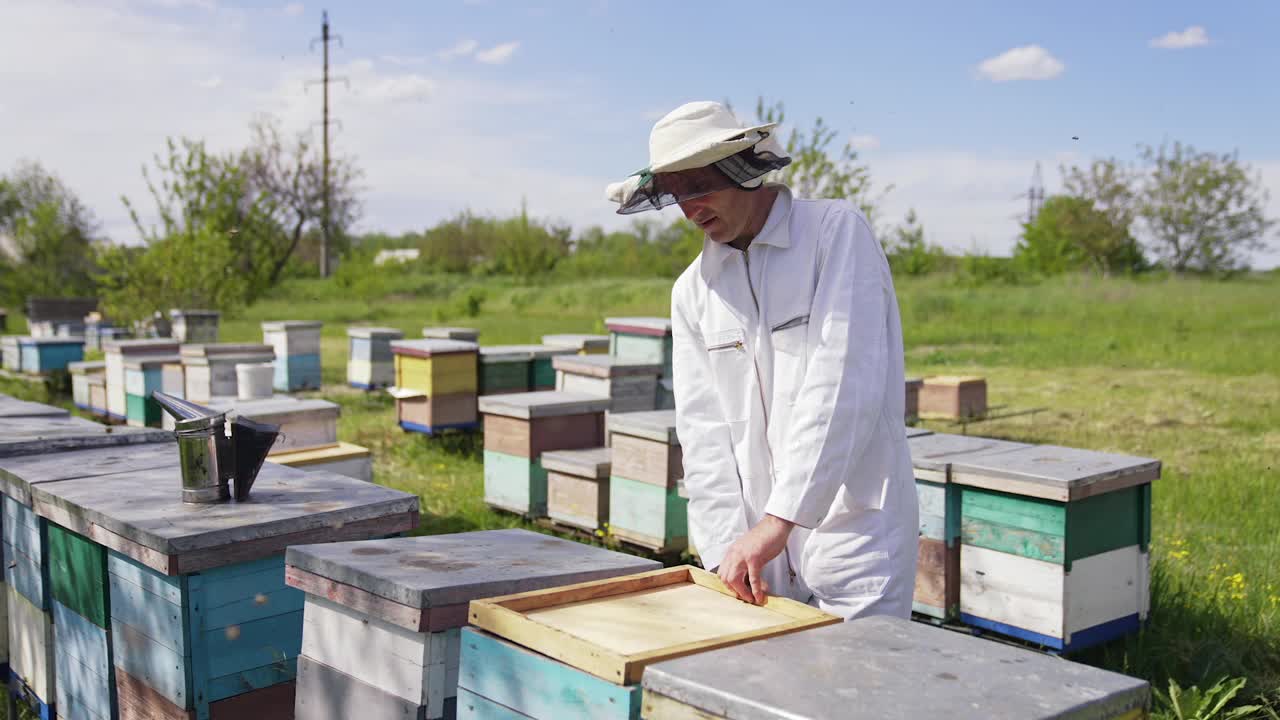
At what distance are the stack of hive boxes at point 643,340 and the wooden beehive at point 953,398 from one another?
2.45 metres

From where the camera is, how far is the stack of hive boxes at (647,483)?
4.80m

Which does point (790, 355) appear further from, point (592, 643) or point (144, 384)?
point (144, 384)

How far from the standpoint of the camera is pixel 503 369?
8.13 m

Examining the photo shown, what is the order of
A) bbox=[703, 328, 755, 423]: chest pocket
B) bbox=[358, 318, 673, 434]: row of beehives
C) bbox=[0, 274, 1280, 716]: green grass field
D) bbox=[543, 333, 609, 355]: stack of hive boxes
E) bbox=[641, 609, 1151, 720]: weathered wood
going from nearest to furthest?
bbox=[641, 609, 1151, 720]: weathered wood → bbox=[703, 328, 755, 423]: chest pocket → bbox=[0, 274, 1280, 716]: green grass field → bbox=[358, 318, 673, 434]: row of beehives → bbox=[543, 333, 609, 355]: stack of hive boxes

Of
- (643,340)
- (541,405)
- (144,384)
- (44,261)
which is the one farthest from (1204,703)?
(44,261)

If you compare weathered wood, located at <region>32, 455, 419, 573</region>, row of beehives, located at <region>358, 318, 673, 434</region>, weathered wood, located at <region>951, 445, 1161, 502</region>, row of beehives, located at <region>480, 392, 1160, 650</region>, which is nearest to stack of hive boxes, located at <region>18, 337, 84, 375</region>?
row of beehives, located at <region>358, 318, 673, 434</region>

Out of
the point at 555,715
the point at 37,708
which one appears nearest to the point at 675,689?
the point at 555,715

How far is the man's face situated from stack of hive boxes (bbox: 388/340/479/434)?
5.91 metres

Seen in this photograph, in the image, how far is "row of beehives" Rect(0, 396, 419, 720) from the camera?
234cm

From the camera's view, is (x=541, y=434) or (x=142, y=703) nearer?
(x=142, y=703)

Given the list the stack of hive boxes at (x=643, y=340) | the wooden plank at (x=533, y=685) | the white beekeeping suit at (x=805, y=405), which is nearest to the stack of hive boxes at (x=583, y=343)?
the stack of hive boxes at (x=643, y=340)

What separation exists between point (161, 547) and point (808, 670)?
1.58 metres

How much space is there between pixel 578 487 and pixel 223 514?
9.99ft

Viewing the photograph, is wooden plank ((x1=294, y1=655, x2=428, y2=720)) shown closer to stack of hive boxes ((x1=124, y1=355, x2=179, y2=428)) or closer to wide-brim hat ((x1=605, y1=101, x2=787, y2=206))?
wide-brim hat ((x1=605, y1=101, x2=787, y2=206))
